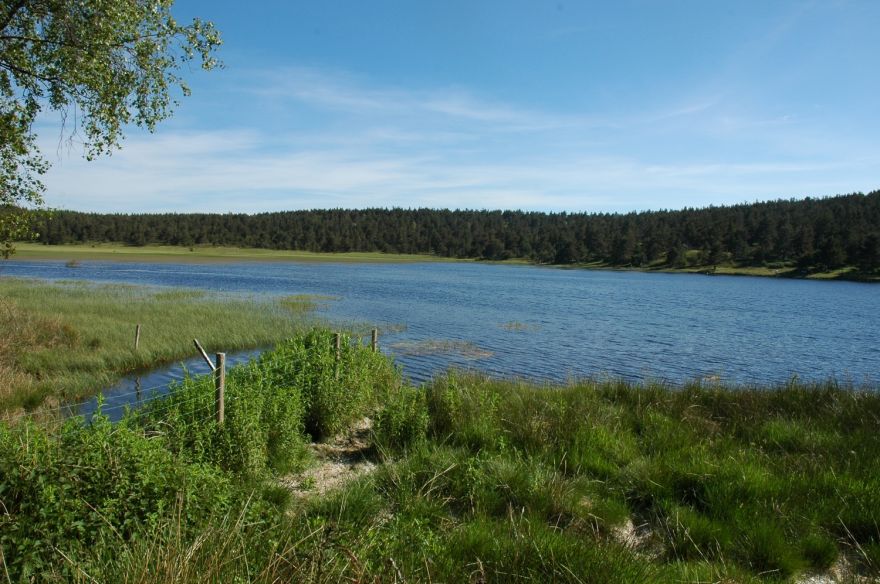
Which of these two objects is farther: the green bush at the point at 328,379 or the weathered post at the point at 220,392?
the green bush at the point at 328,379

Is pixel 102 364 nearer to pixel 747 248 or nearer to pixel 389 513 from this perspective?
pixel 389 513

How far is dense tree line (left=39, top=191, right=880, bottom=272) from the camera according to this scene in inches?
4486

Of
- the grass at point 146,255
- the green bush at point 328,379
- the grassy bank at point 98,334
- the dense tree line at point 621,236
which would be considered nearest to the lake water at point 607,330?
the green bush at point 328,379

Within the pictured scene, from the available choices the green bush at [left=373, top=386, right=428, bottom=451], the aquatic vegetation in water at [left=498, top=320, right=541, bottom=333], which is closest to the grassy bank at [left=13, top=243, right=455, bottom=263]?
the aquatic vegetation in water at [left=498, top=320, right=541, bottom=333]

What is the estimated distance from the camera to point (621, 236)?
145625 millimetres

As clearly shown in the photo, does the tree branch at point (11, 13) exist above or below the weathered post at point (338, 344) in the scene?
above

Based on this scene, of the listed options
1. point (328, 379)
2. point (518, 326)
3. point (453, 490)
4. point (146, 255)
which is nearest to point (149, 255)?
point (146, 255)

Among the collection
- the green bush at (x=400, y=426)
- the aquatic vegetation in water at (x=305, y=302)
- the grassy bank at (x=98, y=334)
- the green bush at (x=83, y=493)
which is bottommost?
the aquatic vegetation in water at (x=305, y=302)

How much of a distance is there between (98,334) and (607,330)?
26.9 metres

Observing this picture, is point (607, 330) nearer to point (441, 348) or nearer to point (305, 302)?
point (441, 348)

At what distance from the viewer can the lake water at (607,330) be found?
2400 centimetres

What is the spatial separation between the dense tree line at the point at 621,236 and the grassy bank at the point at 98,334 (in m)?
107

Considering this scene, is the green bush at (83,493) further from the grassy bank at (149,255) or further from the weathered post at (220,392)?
the grassy bank at (149,255)

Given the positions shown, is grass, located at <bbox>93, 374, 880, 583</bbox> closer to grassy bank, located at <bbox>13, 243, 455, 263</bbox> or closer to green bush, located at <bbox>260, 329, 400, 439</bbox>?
green bush, located at <bbox>260, 329, 400, 439</bbox>
